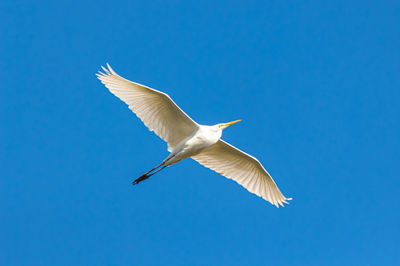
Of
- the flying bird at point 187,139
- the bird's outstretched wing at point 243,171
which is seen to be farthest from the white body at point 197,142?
the bird's outstretched wing at point 243,171

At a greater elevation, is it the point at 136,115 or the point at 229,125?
the point at 229,125

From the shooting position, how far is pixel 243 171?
12508 mm

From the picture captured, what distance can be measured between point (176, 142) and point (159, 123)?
63cm

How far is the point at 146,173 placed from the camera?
12305 mm

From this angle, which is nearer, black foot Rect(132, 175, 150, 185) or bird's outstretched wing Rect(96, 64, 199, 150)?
bird's outstretched wing Rect(96, 64, 199, 150)

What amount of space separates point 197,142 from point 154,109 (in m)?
1.29

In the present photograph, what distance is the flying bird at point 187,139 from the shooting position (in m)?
11.0

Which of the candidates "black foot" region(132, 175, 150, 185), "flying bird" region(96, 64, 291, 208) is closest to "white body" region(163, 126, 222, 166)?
"flying bird" region(96, 64, 291, 208)

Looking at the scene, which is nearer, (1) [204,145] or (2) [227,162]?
(1) [204,145]

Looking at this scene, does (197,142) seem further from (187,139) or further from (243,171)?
(243,171)

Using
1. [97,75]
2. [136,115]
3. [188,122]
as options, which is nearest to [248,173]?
[188,122]

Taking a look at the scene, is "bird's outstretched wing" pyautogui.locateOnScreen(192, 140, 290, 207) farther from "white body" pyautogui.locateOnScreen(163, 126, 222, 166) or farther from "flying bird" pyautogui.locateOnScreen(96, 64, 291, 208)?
"white body" pyautogui.locateOnScreen(163, 126, 222, 166)

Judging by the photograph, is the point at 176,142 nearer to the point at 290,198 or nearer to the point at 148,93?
the point at 148,93

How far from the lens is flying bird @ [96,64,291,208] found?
11.0 m
